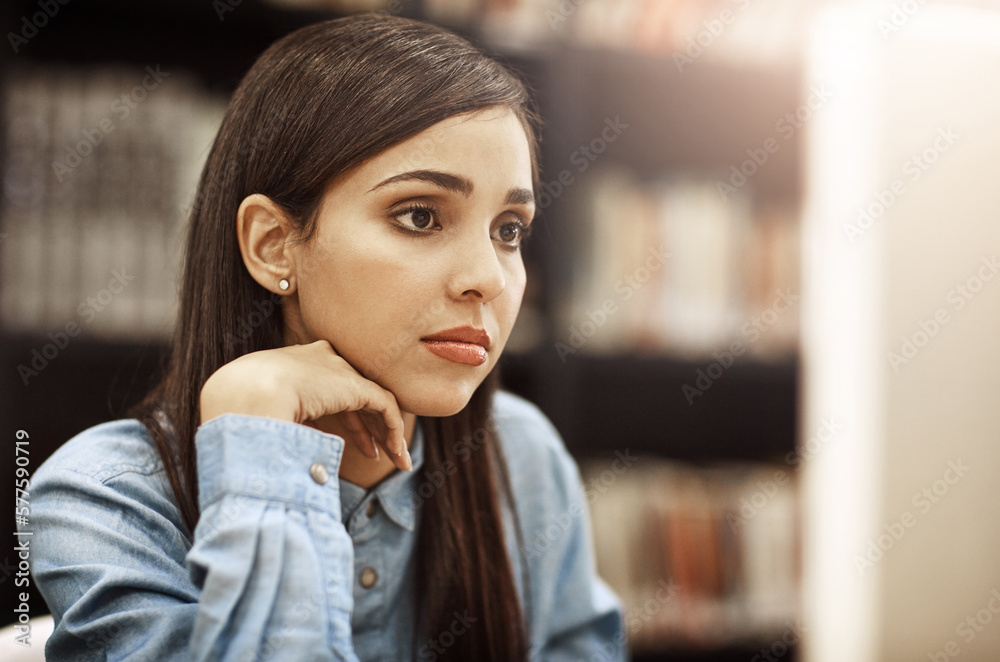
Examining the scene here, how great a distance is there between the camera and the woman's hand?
566 millimetres

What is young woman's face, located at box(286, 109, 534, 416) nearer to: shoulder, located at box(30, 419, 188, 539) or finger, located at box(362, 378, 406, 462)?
finger, located at box(362, 378, 406, 462)

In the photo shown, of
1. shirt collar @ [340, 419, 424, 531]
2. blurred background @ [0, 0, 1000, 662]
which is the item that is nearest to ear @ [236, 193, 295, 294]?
shirt collar @ [340, 419, 424, 531]

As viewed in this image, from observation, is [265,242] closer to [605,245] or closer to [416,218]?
[416,218]

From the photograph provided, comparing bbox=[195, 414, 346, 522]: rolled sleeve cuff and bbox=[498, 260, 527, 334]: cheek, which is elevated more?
bbox=[498, 260, 527, 334]: cheek

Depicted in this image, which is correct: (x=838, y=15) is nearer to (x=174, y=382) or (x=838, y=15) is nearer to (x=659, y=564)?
(x=659, y=564)

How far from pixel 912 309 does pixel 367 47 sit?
1348mm

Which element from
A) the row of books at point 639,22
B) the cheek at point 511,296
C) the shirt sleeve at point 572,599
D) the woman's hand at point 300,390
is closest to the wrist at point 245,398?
the woman's hand at point 300,390

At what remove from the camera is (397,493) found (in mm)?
759

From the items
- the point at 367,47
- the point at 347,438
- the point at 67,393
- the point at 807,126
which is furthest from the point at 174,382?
the point at 807,126

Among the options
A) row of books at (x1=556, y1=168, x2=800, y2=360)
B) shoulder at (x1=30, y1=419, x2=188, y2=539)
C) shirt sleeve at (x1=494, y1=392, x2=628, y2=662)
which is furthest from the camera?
row of books at (x1=556, y1=168, x2=800, y2=360)

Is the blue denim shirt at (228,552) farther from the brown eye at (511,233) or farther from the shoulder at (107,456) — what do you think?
the brown eye at (511,233)

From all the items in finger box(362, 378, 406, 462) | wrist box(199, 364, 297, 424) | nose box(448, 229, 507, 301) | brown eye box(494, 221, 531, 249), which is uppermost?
brown eye box(494, 221, 531, 249)

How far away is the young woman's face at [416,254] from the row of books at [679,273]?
0.83 m

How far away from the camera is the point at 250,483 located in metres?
0.55
